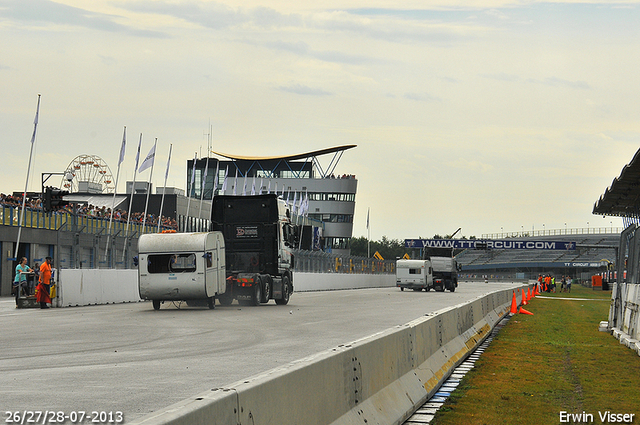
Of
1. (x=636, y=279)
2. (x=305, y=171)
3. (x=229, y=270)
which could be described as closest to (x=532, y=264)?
(x=305, y=171)

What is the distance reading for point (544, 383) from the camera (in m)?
11.9

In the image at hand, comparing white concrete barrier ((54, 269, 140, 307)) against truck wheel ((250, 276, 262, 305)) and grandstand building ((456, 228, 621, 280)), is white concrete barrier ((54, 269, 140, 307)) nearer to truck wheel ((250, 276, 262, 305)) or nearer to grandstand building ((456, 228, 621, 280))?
truck wheel ((250, 276, 262, 305))

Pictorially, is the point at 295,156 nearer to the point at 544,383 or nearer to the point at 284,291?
the point at 284,291

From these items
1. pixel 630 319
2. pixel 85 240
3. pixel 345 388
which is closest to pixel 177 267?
pixel 85 240

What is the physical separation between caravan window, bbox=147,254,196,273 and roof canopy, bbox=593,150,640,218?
487 inches

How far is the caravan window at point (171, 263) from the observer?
27562 mm

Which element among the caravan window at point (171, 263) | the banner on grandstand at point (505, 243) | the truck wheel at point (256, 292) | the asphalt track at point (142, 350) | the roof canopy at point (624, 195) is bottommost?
the asphalt track at point (142, 350)

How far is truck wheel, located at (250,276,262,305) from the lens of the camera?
30.5 metres

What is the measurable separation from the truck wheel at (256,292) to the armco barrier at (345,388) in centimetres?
1713

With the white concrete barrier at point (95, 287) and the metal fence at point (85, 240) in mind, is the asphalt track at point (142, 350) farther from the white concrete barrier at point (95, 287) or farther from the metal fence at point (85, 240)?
the metal fence at point (85, 240)

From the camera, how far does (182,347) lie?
15.7 metres

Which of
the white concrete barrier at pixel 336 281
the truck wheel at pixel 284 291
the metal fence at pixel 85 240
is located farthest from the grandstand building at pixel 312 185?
the truck wheel at pixel 284 291

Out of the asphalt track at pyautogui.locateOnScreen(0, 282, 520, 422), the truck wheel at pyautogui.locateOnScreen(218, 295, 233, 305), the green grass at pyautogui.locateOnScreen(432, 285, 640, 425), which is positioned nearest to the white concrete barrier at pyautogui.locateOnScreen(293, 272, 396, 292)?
the truck wheel at pyautogui.locateOnScreen(218, 295, 233, 305)

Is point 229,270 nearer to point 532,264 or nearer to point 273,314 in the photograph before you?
point 273,314
